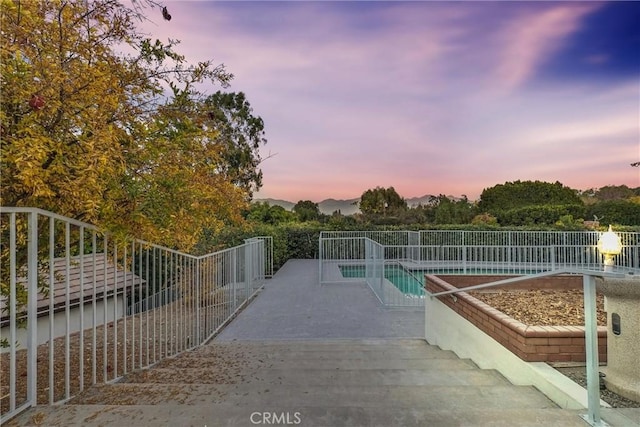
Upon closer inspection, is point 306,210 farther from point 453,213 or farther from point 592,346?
point 592,346

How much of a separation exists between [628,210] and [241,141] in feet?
88.4

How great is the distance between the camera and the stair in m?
1.71

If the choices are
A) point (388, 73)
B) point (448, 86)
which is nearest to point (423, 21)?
point (388, 73)

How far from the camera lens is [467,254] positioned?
13648mm

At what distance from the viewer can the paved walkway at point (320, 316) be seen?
214 inches

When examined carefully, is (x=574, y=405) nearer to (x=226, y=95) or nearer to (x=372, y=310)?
(x=372, y=310)

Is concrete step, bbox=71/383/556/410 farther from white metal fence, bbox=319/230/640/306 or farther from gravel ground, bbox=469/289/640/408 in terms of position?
white metal fence, bbox=319/230/640/306

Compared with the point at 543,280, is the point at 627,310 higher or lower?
higher

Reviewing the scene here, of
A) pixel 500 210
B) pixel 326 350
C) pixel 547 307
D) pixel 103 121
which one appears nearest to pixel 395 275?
pixel 547 307

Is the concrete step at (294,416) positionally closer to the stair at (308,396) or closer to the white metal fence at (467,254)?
the stair at (308,396)

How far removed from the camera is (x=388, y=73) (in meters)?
9.78

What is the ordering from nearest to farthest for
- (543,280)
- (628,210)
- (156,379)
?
(156,379) < (543,280) < (628,210)

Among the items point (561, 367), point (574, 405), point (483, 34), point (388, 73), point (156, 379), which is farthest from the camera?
point (388, 73)

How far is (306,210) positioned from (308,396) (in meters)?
27.3
